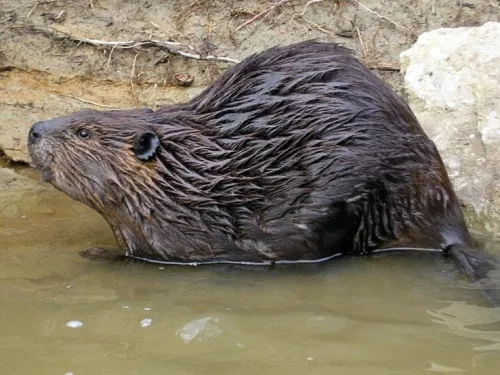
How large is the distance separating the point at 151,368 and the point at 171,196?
113 cm

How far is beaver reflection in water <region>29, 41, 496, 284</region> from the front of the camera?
3699 mm

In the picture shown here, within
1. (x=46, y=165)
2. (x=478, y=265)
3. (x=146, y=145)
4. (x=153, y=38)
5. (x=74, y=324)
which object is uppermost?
(x=153, y=38)

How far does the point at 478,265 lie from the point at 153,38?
243 cm

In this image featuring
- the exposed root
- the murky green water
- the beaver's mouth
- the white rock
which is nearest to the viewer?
the murky green water

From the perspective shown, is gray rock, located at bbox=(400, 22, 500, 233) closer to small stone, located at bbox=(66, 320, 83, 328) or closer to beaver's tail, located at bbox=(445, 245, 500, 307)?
beaver's tail, located at bbox=(445, 245, 500, 307)

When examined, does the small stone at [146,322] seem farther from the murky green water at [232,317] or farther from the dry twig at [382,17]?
the dry twig at [382,17]

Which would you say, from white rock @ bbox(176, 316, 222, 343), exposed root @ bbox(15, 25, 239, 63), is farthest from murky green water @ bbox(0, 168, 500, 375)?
exposed root @ bbox(15, 25, 239, 63)

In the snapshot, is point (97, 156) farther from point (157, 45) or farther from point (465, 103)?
point (465, 103)

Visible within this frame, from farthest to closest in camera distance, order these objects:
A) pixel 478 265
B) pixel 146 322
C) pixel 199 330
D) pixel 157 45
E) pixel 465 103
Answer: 1. pixel 157 45
2. pixel 465 103
3. pixel 478 265
4. pixel 146 322
5. pixel 199 330

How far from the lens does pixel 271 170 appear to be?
146 inches

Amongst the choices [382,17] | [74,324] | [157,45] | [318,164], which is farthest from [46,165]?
[382,17]

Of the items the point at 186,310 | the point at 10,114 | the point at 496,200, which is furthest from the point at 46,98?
the point at 496,200

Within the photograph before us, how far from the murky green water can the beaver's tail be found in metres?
0.05

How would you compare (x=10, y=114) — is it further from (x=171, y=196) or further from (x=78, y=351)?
(x=78, y=351)
